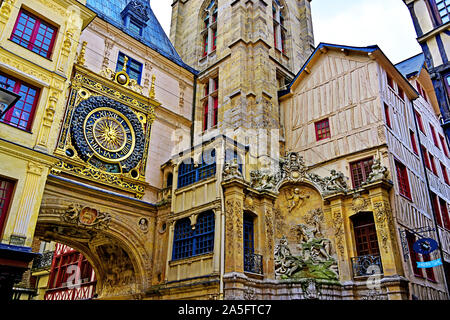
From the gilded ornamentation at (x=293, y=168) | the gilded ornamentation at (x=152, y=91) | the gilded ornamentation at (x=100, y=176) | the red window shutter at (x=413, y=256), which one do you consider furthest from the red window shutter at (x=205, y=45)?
→ the red window shutter at (x=413, y=256)

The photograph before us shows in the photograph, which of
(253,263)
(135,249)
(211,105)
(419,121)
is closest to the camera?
(253,263)

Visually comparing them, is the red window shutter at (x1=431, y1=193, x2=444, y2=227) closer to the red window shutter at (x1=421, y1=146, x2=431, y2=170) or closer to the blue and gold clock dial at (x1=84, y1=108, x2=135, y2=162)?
the red window shutter at (x1=421, y1=146, x2=431, y2=170)

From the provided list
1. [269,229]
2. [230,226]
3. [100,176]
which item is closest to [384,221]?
[269,229]

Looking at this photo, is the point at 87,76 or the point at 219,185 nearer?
the point at 219,185

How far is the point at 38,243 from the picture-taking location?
89.8 feet

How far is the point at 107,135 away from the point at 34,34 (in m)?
4.77

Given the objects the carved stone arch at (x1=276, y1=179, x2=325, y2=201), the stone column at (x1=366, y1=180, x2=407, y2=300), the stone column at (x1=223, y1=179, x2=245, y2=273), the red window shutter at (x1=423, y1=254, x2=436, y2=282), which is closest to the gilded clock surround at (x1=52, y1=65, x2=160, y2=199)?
the stone column at (x1=223, y1=179, x2=245, y2=273)

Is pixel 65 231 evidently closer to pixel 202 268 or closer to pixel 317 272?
pixel 202 268

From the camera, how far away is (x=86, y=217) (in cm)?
1462

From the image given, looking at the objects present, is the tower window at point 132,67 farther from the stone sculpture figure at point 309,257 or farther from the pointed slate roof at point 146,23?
the stone sculpture figure at point 309,257

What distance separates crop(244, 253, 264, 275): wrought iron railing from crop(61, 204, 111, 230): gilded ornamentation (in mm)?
5781

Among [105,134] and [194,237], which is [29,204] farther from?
[194,237]

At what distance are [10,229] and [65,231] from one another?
4.98 meters
